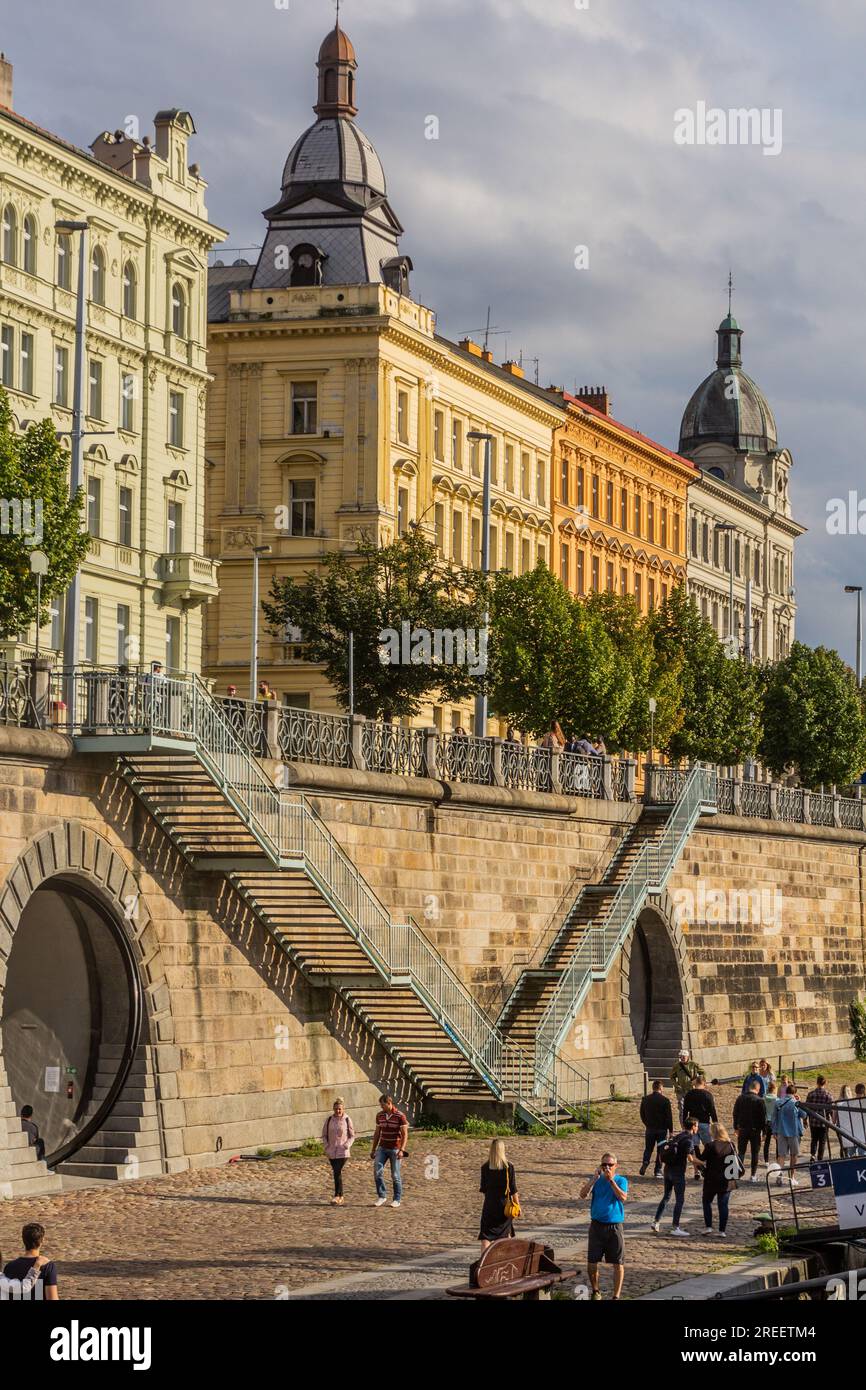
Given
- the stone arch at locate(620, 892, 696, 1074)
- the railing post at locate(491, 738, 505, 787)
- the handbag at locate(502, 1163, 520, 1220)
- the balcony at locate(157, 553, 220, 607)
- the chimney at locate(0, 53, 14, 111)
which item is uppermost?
the chimney at locate(0, 53, 14, 111)

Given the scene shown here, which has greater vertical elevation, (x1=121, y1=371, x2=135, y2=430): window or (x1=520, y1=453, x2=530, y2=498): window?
(x1=520, y1=453, x2=530, y2=498): window

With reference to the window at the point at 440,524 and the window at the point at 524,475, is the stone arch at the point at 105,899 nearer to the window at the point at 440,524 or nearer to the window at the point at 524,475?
the window at the point at 440,524

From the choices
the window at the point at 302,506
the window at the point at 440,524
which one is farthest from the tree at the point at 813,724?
the window at the point at 302,506

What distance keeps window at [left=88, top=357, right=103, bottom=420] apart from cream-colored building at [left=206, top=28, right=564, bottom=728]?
38.5ft

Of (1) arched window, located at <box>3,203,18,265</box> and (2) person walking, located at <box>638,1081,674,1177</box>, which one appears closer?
(2) person walking, located at <box>638,1081,674,1177</box>

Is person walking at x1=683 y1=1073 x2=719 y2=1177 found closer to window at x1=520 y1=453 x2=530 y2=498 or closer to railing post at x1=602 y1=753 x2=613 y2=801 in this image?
railing post at x1=602 y1=753 x2=613 y2=801

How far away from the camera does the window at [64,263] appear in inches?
2339

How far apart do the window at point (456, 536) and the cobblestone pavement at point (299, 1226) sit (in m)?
42.6

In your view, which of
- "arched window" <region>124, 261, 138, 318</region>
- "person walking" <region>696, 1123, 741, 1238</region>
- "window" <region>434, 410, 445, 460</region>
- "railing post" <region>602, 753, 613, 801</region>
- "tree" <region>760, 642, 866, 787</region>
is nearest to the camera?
"person walking" <region>696, 1123, 741, 1238</region>

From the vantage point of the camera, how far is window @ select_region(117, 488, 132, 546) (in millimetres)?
61750

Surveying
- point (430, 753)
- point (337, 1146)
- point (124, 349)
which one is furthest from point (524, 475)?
point (337, 1146)

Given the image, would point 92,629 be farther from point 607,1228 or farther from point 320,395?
→ point 607,1228

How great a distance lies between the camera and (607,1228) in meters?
24.2

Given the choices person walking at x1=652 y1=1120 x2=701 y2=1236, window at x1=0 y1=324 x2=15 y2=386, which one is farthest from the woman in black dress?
window at x1=0 y1=324 x2=15 y2=386
